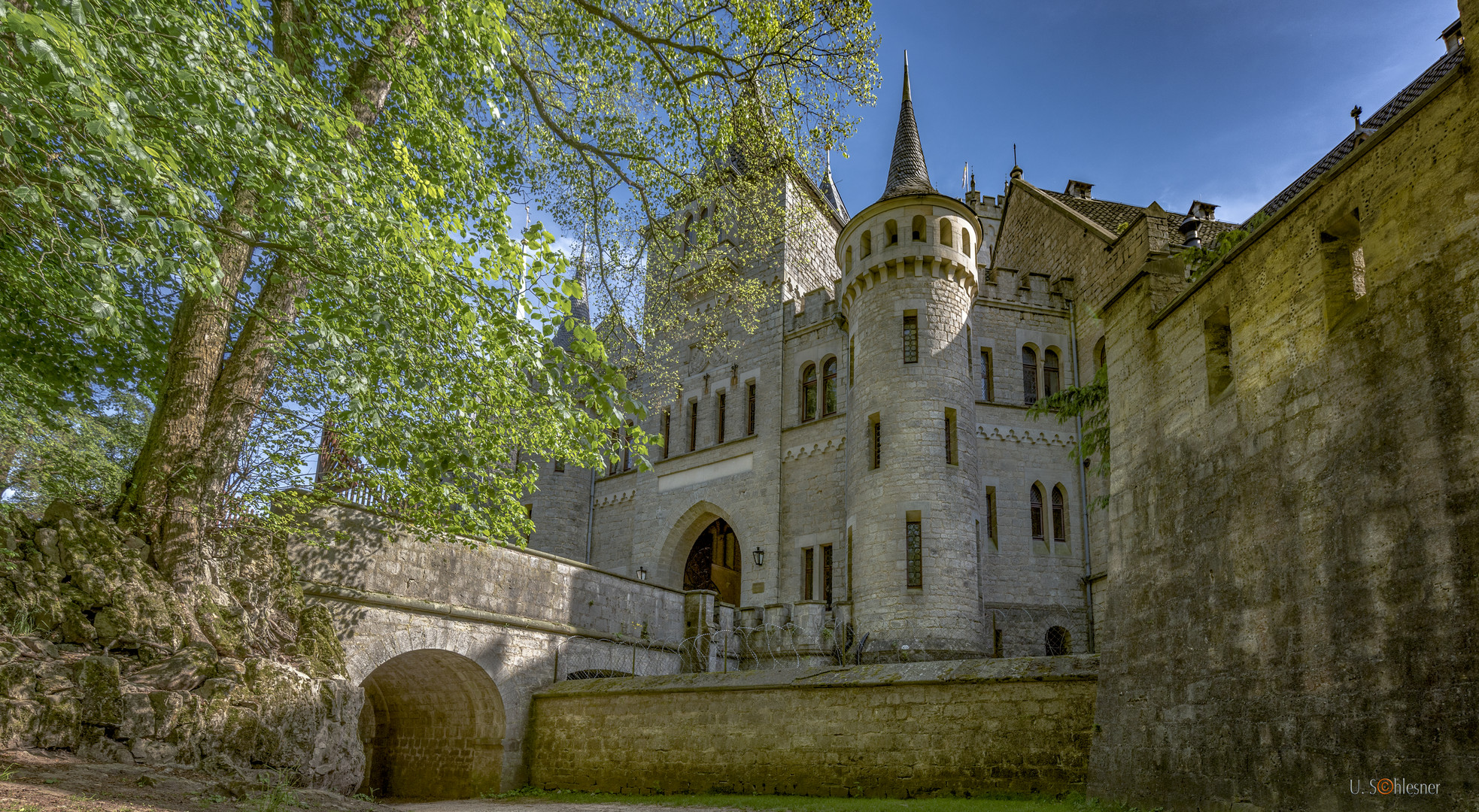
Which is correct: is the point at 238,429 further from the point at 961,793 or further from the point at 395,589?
the point at 961,793

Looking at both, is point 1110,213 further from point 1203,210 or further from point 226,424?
point 226,424

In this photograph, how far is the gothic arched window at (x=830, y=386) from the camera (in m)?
21.7

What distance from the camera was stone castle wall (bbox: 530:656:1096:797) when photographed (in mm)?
8672

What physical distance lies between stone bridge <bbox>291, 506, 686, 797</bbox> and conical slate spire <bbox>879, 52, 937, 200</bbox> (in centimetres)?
1063

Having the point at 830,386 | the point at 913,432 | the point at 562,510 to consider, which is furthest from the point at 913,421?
the point at 562,510

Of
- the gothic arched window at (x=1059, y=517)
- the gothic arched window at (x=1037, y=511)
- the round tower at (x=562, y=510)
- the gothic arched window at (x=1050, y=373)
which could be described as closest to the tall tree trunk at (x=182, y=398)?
the gothic arched window at (x=1037, y=511)

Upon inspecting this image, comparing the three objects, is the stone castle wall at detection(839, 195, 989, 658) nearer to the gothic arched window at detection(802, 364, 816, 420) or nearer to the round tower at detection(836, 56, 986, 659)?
the round tower at detection(836, 56, 986, 659)

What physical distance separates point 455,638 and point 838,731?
5824 mm

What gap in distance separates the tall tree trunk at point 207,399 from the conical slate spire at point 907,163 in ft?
43.5

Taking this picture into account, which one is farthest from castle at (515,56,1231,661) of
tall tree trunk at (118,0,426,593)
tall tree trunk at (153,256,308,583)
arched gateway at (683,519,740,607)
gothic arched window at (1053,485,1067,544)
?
tall tree trunk at (153,256,308,583)

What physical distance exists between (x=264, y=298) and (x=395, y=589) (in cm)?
486

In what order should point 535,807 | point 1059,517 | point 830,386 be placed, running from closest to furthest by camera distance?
1. point 535,807
2. point 1059,517
3. point 830,386

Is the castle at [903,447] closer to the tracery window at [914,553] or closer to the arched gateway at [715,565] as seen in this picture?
the tracery window at [914,553]

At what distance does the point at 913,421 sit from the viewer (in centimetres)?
1797
